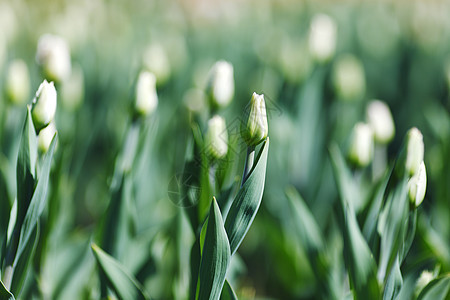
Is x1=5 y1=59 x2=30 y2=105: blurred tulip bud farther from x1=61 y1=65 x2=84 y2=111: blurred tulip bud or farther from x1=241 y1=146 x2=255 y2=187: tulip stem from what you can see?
x1=241 y1=146 x2=255 y2=187: tulip stem

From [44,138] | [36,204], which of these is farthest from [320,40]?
[36,204]

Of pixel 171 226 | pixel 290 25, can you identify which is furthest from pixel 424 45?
pixel 171 226

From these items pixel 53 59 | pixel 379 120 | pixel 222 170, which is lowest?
pixel 379 120

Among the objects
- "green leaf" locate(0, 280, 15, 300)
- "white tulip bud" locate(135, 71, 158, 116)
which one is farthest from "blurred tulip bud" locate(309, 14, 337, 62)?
"green leaf" locate(0, 280, 15, 300)

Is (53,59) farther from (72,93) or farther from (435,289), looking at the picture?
(435,289)

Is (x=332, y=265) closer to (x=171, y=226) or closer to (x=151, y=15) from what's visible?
(x=171, y=226)

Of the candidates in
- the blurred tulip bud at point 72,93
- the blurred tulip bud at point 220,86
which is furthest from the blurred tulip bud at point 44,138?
the blurred tulip bud at point 72,93
